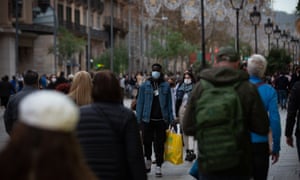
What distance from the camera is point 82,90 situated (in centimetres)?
791

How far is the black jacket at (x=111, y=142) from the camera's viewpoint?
5.66 meters

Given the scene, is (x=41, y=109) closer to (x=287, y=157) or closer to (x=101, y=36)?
(x=287, y=157)

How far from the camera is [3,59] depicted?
181 feet

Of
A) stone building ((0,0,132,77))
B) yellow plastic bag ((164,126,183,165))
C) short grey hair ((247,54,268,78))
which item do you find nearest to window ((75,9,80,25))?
stone building ((0,0,132,77))

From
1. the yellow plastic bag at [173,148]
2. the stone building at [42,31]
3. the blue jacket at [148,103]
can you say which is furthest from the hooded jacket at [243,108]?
the stone building at [42,31]

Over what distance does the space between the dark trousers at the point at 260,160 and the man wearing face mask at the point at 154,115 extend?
530 cm

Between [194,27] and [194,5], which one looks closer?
[194,5]

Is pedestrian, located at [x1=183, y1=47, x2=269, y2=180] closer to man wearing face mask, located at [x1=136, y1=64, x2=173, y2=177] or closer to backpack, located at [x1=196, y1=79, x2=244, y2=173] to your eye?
backpack, located at [x1=196, y1=79, x2=244, y2=173]

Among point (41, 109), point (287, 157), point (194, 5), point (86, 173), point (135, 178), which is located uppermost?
point (194, 5)

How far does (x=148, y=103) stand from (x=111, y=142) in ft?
22.4

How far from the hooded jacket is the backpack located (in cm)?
8

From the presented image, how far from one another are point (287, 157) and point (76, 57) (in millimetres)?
57823

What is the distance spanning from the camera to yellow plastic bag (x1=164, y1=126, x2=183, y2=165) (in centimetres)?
1207

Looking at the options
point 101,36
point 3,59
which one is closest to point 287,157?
point 3,59
